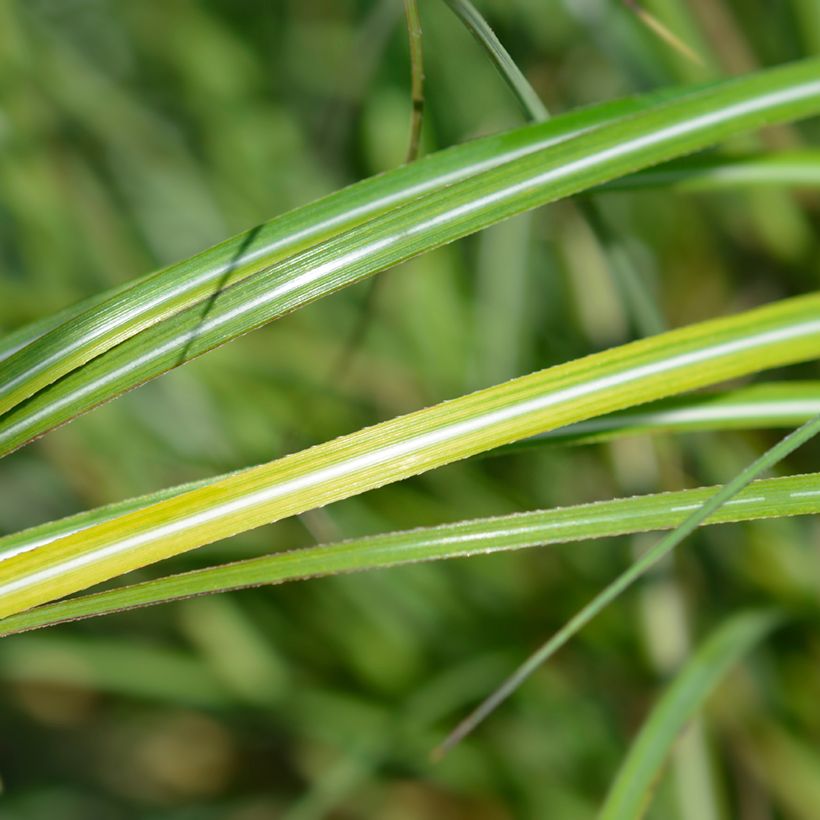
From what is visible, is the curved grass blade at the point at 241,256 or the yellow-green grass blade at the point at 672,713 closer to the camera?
the curved grass blade at the point at 241,256

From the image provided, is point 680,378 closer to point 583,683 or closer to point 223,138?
point 583,683

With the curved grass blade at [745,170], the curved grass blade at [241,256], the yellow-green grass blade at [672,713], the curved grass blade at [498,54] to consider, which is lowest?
the yellow-green grass blade at [672,713]

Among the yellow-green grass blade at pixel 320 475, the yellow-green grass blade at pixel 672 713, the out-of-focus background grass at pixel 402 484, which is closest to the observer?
the yellow-green grass blade at pixel 320 475

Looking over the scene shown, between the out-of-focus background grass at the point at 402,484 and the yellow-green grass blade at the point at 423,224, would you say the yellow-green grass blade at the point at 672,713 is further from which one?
the yellow-green grass blade at the point at 423,224

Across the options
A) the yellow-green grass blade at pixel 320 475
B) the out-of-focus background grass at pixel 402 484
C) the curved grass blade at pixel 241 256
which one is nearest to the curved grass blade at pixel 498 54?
the curved grass blade at pixel 241 256

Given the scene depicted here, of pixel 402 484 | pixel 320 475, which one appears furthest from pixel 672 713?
pixel 402 484

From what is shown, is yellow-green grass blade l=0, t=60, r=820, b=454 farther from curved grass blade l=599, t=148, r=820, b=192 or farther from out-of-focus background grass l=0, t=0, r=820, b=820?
out-of-focus background grass l=0, t=0, r=820, b=820

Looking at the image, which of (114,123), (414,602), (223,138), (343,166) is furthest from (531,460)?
(114,123)
